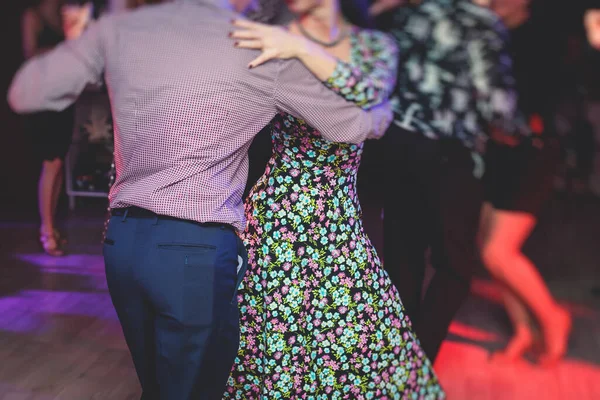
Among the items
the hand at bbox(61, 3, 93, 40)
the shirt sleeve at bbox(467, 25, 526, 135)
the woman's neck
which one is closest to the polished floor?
the shirt sleeve at bbox(467, 25, 526, 135)

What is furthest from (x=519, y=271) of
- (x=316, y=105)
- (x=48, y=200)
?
(x=48, y=200)

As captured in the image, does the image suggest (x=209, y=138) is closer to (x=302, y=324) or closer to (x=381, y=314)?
(x=302, y=324)

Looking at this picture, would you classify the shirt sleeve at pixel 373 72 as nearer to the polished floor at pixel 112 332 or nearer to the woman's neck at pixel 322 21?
the woman's neck at pixel 322 21

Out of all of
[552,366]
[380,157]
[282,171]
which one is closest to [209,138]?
[282,171]

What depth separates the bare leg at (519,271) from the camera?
2.38 m

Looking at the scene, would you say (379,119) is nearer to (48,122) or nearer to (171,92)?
(171,92)

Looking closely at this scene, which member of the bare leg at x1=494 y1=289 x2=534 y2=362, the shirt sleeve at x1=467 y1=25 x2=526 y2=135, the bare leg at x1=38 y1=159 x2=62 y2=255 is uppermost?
the shirt sleeve at x1=467 y1=25 x2=526 y2=135

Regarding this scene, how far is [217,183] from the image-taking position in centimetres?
143

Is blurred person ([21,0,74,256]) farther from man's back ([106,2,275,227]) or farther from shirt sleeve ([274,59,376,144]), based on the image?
shirt sleeve ([274,59,376,144])

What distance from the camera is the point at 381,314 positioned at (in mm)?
1867

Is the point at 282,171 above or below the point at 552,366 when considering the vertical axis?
above

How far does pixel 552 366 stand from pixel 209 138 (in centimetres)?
193

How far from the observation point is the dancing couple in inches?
53.3

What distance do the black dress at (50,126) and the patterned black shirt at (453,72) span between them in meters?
2.04
